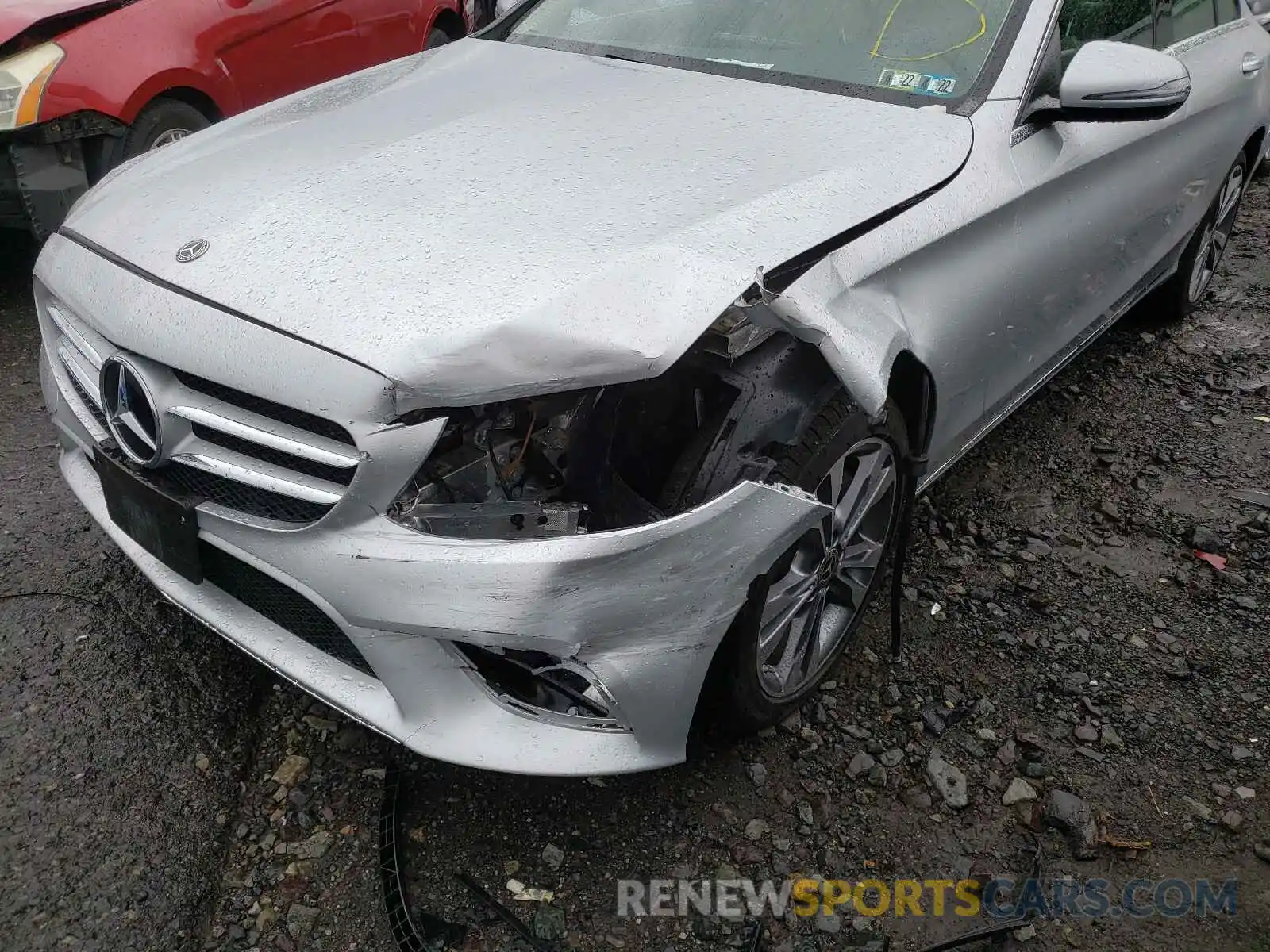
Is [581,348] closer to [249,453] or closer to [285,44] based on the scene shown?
[249,453]

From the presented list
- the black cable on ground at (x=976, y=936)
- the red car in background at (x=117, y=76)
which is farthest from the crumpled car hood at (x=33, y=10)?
the black cable on ground at (x=976, y=936)

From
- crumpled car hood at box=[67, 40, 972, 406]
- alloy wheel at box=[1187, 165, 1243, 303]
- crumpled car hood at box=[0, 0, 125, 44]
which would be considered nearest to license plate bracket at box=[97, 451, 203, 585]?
crumpled car hood at box=[67, 40, 972, 406]

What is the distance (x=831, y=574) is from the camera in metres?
2.26

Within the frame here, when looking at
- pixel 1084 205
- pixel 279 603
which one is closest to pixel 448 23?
pixel 1084 205

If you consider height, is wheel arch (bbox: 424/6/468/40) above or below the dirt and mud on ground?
above

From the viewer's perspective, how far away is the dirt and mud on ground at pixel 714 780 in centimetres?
192

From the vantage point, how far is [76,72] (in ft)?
12.1

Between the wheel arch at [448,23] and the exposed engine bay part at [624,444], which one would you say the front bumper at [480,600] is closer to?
the exposed engine bay part at [624,444]

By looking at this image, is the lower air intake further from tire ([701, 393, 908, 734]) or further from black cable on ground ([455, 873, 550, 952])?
tire ([701, 393, 908, 734])

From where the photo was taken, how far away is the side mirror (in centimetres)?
231

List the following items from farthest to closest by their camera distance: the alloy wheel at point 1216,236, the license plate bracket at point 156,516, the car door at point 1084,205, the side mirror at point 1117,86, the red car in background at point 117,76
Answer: the alloy wheel at point 1216,236 < the red car in background at point 117,76 < the car door at point 1084,205 < the side mirror at point 1117,86 < the license plate bracket at point 156,516

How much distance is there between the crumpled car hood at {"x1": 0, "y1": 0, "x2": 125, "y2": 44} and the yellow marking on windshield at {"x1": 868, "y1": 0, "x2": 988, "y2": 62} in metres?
3.13

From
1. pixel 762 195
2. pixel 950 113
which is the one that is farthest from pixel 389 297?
pixel 950 113

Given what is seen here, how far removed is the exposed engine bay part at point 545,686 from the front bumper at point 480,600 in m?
0.01
